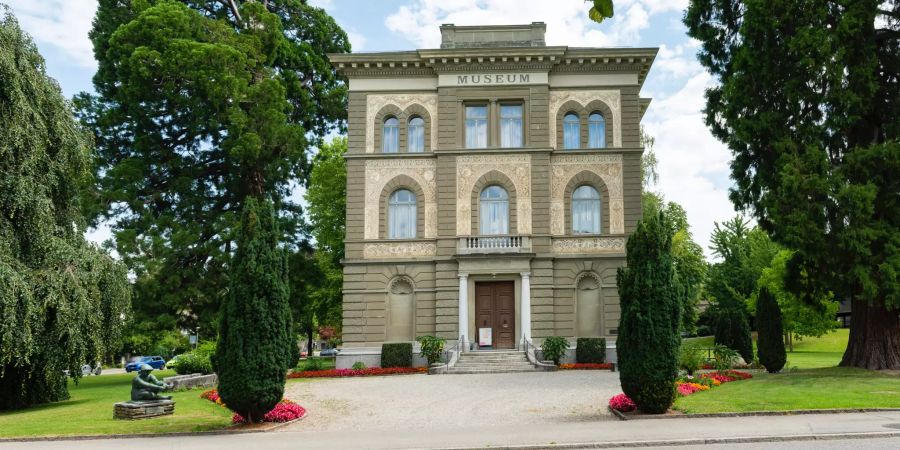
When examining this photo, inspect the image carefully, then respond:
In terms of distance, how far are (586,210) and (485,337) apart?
6992 millimetres

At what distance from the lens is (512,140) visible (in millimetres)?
33375

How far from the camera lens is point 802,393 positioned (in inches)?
703

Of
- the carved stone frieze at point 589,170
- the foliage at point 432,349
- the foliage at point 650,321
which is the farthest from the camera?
the carved stone frieze at point 589,170

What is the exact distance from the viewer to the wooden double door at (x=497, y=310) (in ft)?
106

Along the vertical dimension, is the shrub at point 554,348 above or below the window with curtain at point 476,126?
below

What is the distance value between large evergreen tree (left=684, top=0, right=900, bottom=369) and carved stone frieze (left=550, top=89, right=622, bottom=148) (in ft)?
25.1

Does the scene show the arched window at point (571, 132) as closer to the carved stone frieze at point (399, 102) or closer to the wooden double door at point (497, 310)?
the carved stone frieze at point (399, 102)

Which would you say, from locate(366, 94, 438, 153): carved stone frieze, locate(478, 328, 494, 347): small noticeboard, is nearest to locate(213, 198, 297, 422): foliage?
locate(478, 328, 494, 347): small noticeboard

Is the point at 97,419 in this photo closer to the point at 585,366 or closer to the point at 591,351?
the point at 585,366

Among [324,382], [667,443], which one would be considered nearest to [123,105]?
[324,382]

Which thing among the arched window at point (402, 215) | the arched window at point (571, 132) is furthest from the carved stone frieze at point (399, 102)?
the arched window at point (571, 132)

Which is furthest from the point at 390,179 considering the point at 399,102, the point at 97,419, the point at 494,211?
the point at 97,419

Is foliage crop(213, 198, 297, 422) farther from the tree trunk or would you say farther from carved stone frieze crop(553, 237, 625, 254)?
carved stone frieze crop(553, 237, 625, 254)

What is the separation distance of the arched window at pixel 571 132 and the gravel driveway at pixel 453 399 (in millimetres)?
10663
